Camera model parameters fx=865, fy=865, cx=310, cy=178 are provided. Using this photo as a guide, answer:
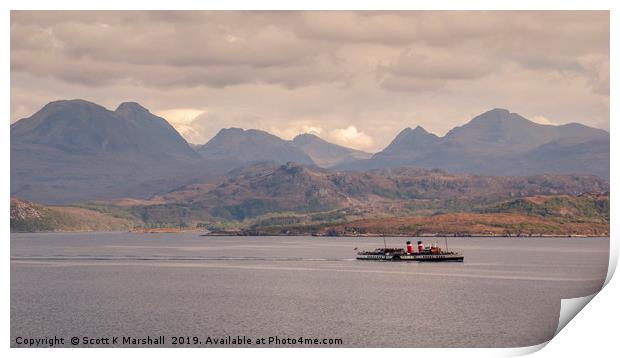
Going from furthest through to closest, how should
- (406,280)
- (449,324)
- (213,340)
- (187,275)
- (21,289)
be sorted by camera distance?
(187,275)
(406,280)
(21,289)
(449,324)
(213,340)

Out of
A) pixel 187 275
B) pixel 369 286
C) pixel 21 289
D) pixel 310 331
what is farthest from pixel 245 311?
pixel 187 275

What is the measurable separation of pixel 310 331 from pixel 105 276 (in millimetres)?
76221

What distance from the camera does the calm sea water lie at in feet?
296

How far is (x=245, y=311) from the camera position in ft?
347

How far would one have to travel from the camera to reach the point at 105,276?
514 feet

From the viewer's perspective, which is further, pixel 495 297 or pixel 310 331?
pixel 495 297

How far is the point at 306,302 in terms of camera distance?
114 metres

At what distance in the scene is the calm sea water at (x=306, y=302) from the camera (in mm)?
90125
